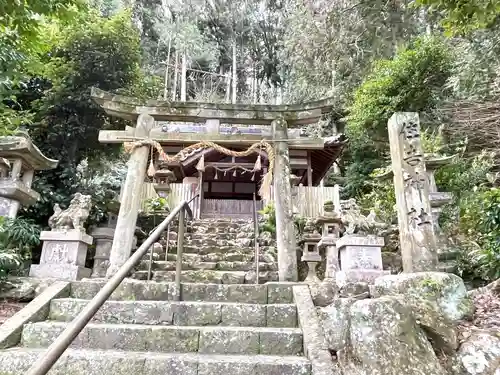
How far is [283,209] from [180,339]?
2.95m

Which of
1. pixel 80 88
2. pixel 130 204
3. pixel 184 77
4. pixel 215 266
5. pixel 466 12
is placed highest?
pixel 184 77

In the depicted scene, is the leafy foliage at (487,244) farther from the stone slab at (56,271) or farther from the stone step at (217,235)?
the stone slab at (56,271)

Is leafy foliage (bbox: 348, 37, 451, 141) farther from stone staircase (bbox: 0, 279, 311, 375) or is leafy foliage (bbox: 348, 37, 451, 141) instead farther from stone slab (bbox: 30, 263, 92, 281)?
stone slab (bbox: 30, 263, 92, 281)

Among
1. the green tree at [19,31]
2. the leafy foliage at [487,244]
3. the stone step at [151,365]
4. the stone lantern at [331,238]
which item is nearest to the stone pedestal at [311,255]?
the stone lantern at [331,238]

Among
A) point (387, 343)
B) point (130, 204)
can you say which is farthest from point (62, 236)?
point (387, 343)

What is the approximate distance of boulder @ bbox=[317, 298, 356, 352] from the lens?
3209 millimetres

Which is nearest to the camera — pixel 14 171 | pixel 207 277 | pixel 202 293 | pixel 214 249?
pixel 202 293

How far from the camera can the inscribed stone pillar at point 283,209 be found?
5352 mm

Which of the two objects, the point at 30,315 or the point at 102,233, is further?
the point at 102,233

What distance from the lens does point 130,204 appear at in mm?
6012

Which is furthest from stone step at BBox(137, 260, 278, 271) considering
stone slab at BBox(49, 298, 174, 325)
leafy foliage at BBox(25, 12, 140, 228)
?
leafy foliage at BBox(25, 12, 140, 228)

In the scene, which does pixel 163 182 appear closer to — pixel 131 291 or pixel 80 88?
pixel 80 88

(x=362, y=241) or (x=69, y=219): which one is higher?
(x=69, y=219)

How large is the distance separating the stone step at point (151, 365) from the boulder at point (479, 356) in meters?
1.25
